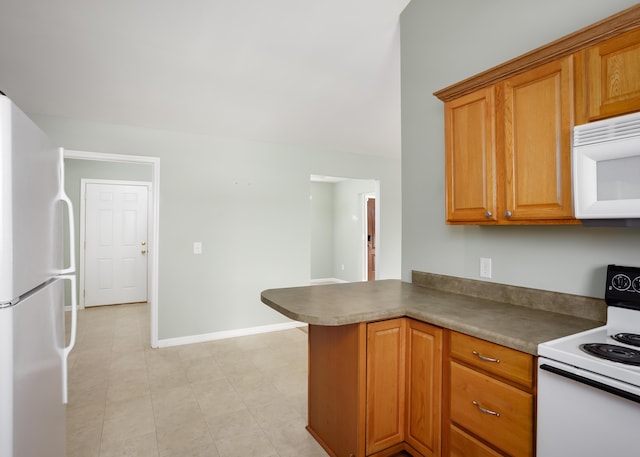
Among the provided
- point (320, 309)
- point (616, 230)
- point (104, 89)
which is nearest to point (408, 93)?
point (616, 230)

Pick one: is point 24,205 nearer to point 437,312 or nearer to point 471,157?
point 437,312

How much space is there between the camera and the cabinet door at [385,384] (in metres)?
1.84

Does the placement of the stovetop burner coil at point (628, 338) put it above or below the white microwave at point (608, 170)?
below

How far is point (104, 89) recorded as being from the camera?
312 centimetres

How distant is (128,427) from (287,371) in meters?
1.37

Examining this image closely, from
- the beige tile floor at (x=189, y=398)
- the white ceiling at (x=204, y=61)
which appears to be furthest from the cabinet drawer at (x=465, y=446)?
the white ceiling at (x=204, y=61)

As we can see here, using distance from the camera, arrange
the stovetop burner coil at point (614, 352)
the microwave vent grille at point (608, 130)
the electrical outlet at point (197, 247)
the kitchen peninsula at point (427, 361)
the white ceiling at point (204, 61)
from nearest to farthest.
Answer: the stovetop burner coil at point (614, 352)
the microwave vent grille at point (608, 130)
the kitchen peninsula at point (427, 361)
the white ceiling at point (204, 61)
the electrical outlet at point (197, 247)

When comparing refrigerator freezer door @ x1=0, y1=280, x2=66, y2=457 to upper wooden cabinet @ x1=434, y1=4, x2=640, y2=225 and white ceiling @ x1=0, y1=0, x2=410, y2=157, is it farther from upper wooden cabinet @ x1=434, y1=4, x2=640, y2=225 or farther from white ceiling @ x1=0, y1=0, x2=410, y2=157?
upper wooden cabinet @ x1=434, y1=4, x2=640, y2=225

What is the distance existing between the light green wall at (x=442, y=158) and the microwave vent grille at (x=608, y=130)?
1.59 feet

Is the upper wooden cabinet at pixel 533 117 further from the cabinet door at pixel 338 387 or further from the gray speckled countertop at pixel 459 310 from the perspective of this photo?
the cabinet door at pixel 338 387

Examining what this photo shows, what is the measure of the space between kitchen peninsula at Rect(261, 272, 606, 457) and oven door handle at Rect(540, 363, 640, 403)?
0.32 feet

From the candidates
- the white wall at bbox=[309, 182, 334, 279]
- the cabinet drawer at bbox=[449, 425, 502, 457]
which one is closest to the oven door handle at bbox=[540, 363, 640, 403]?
the cabinet drawer at bbox=[449, 425, 502, 457]

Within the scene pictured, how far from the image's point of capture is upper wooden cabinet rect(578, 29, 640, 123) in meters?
1.31

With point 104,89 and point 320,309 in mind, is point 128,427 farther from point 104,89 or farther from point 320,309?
point 104,89
